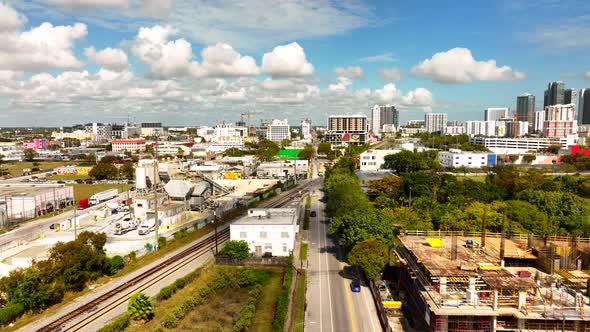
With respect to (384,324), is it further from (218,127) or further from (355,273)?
(218,127)

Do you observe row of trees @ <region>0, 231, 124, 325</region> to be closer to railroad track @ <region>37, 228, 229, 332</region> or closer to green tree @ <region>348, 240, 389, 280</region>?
railroad track @ <region>37, 228, 229, 332</region>

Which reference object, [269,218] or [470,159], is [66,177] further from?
[470,159]

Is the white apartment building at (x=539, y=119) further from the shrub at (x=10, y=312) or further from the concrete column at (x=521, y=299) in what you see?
the shrub at (x=10, y=312)

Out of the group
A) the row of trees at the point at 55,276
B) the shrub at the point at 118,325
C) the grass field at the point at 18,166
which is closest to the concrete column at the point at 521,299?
the shrub at the point at 118,325

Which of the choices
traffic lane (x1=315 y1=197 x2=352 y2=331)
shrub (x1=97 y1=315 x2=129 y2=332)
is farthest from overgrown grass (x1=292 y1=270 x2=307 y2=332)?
shrub (x1=97 y1=315 x2=129 y2=332)

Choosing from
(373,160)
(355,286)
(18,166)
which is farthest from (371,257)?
(18,166)

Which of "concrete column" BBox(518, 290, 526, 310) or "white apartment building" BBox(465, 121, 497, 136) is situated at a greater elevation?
"white apartment building" BBox(465, 121, 497, 136)

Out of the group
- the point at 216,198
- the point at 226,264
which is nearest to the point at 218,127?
the point at 216,198
